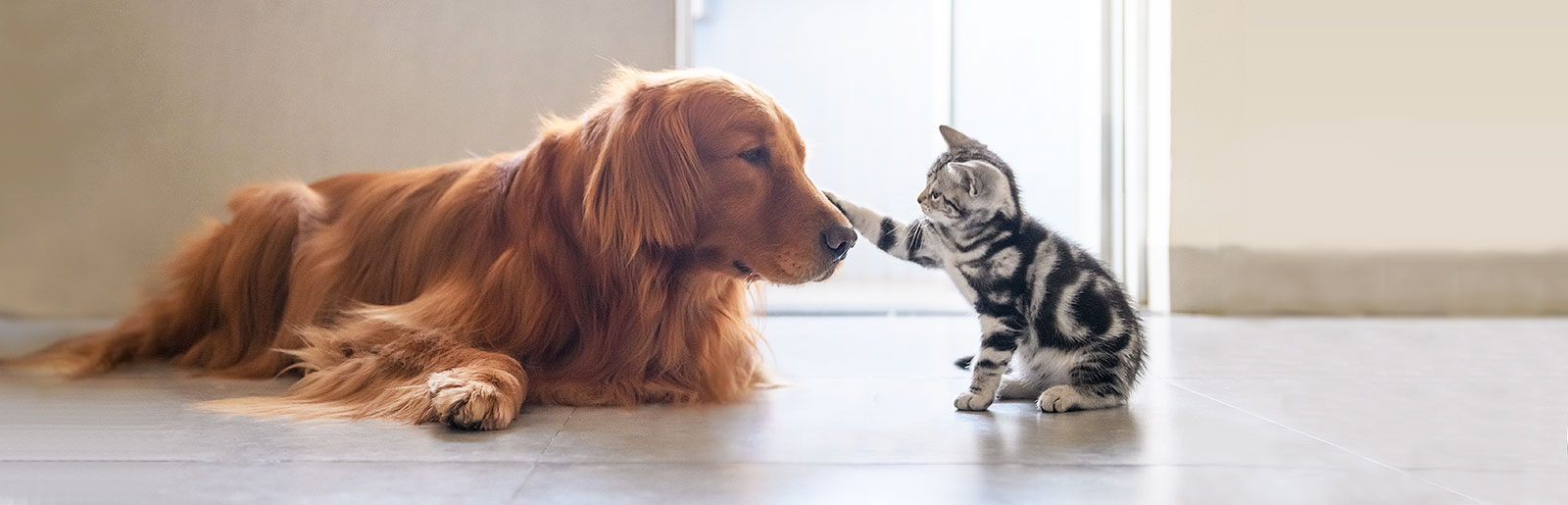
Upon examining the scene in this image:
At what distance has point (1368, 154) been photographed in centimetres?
432

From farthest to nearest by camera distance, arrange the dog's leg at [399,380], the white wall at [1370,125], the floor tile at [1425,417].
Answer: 1. the white wall at [1370,125]
2. the dog's leg at [399,380]
3. the floor tile at [1425,417]

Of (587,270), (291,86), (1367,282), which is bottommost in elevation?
(1367,282)

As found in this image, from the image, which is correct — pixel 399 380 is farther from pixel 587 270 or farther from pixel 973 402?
pixel 973 402

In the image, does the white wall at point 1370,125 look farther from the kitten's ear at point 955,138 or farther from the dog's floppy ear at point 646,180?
the dog's floppy ear at point 646,180

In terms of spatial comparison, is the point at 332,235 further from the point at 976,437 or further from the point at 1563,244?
the point at 1563,244

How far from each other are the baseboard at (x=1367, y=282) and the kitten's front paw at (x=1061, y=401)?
264cm

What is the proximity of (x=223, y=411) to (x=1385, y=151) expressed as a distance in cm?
423

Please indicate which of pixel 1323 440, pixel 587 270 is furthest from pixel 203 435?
pixel 1323 440

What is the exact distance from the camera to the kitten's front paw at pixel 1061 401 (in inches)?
67.4

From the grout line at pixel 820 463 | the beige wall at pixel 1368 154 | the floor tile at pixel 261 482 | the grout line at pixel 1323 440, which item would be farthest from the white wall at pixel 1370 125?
the floor tile at pixel 261 482

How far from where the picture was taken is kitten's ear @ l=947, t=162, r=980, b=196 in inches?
67.7

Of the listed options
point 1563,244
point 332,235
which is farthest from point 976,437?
point 1563,244

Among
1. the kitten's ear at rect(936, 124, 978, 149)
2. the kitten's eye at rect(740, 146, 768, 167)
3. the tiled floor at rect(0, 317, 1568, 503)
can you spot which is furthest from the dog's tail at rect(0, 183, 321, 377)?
the kitten's ear at rect(936, 124, 978, 149)

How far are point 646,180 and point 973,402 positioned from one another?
620 mm
